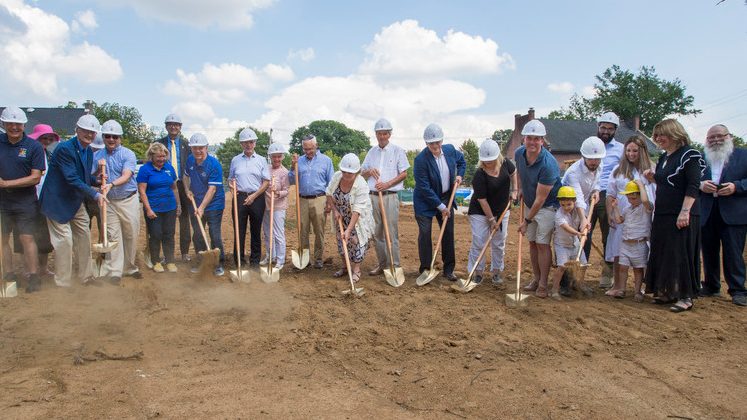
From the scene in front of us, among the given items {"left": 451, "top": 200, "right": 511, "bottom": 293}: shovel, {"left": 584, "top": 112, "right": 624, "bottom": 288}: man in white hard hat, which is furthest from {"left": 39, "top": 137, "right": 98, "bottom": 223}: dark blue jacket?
{"left": 584, "top": 112, "right": 624, "bottom": 288}: man in white hard hat

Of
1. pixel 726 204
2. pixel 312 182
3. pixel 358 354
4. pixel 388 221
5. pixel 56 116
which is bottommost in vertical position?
pixel 358 354

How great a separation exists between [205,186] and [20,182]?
2109mm

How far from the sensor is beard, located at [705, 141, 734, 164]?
5.79 meters

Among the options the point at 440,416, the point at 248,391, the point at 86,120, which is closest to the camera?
the point at 440,416

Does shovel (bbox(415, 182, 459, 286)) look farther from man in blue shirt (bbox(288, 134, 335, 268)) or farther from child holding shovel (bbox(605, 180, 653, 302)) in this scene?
child holding shovel (bbox(605, 180, 653, 302))

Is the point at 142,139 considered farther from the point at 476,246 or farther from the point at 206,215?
the point at 476,246

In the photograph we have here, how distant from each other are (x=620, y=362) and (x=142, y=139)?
38.8 meters

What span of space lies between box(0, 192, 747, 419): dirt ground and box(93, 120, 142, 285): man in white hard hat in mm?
397

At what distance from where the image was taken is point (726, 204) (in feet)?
18.9

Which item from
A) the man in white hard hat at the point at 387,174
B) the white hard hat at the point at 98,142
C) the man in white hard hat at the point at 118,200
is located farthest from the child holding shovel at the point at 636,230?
the white hard hat at the point at 98,142

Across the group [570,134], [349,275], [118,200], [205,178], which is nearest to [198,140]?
[205,178]

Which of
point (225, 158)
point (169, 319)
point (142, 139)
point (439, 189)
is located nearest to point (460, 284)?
point (439, 189)

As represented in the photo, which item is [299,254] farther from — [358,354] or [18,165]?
[18,165]

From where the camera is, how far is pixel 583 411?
11.1 feet
